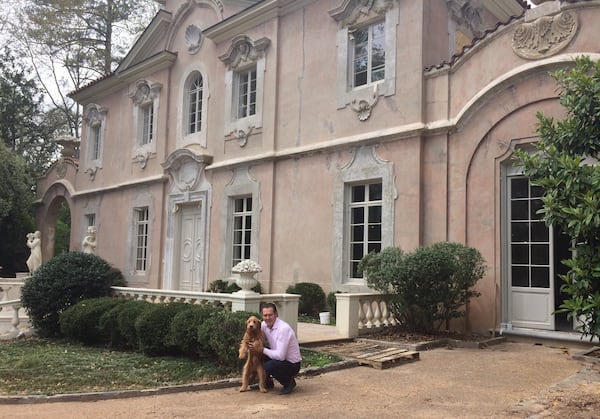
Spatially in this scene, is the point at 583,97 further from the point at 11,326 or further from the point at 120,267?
the point at 120,267

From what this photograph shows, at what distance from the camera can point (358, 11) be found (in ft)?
39.4

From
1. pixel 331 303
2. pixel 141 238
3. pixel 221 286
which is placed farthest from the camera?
pixel 141 238

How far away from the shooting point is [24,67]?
27.9 metres

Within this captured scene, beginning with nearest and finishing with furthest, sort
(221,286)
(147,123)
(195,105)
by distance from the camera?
(221,286), (195,105), (147,123)

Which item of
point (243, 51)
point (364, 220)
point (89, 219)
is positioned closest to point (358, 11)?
point (243, 51)

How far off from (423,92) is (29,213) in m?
18.1

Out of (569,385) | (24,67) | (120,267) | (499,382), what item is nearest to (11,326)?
(120,267)

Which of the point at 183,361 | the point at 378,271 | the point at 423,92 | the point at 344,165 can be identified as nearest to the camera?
the point at 183,361

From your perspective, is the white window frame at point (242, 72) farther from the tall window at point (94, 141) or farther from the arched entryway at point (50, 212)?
the arched entryway at point (50, 212)

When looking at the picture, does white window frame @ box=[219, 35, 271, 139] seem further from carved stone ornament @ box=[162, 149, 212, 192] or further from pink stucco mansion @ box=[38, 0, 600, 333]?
carved stone ornament @ box=[162, 149, 212, 192]

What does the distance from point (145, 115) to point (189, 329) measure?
12.2 meters

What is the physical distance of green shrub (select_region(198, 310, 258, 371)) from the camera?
7.00 meters

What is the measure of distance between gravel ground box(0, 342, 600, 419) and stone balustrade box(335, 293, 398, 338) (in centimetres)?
188

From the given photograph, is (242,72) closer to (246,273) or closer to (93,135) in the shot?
(246,273)
